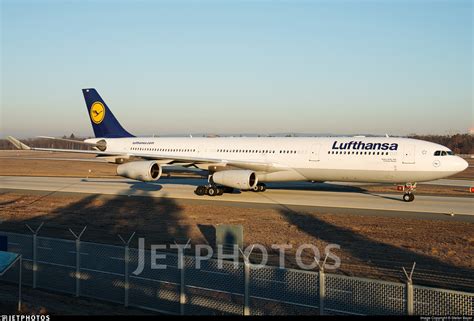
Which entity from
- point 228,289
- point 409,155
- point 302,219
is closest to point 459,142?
point 409,155

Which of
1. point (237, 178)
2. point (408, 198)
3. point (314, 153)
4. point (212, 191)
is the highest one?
point (314, 153)

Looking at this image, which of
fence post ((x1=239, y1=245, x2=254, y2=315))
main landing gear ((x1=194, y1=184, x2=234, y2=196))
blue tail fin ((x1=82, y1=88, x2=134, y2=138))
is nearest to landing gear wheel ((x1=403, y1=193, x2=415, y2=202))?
main landing gear ((x1=194, y1=184, x2=234, y2=196))

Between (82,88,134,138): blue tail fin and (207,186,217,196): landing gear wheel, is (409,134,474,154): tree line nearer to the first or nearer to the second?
(82,88,134,138): blue tail fin

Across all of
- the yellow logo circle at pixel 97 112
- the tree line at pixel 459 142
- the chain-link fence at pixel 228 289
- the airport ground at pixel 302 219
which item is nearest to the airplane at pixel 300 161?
the airport ground at pixel 302 219

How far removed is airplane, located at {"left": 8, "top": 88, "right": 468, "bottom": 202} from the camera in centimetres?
3184

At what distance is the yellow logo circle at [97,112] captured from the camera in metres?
47.8

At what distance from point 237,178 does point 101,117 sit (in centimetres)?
1951

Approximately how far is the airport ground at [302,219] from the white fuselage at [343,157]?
164 centimetres

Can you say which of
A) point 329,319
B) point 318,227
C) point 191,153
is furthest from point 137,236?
point 191,153

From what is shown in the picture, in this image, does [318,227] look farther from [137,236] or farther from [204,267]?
[204,267]

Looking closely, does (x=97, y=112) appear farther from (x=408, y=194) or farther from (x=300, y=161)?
(x=408, y=194)

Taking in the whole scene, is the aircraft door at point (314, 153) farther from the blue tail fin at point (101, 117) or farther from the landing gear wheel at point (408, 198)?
the blue tail fin at point (101, 117)

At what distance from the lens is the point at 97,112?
48031mm

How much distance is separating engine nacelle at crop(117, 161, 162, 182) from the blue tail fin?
11832 mm
